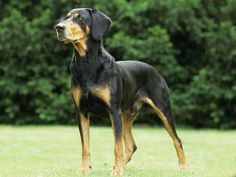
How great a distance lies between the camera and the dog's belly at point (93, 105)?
7.36 m

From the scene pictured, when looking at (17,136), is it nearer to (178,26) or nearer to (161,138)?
(161,138)

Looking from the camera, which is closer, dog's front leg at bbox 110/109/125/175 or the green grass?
dog's front leg at bbox 110/109/125/175

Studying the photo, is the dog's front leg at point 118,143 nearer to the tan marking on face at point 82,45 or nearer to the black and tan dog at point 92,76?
the black and tan dog at point 92,76

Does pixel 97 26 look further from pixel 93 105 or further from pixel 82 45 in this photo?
pixel 93 105

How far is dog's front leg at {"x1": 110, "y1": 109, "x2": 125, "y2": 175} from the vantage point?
7.36m

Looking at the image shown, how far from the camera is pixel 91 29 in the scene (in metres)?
7.33

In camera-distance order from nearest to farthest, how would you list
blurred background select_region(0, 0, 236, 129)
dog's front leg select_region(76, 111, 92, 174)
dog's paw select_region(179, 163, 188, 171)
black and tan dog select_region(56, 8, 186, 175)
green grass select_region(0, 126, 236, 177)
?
black and tan dog select_region(56, 8, 186, 175) → dog's front leg select_region(76, 111, 92, 174) → green grass select_region(0, 126, 236, 177) → dog's paw select_region(179, 163, 188, 171) → blurred background select_region(0, 0, 236, 129)

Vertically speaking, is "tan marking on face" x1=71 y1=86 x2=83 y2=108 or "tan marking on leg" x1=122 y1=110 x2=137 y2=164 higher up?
"tan marking on face" x1=71 y1=86 x2=83 y2=108

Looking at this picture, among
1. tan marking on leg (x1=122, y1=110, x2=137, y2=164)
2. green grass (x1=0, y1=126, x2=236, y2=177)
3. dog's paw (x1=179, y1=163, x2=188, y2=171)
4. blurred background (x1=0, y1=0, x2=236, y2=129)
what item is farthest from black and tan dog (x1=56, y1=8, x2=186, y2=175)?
blurred background (x1=0, y1=0, x2=236, y2=129)

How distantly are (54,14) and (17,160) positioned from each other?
32.7ft

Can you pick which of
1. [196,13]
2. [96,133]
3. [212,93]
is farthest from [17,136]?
[196,13]

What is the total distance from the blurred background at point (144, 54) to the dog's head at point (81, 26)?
10194 mm

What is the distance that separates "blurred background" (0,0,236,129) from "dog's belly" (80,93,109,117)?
33.2 ft

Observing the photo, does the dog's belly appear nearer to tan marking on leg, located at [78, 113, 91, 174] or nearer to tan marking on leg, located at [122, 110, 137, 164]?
tan marking on leg, located at [78, 113, 91, 174]
